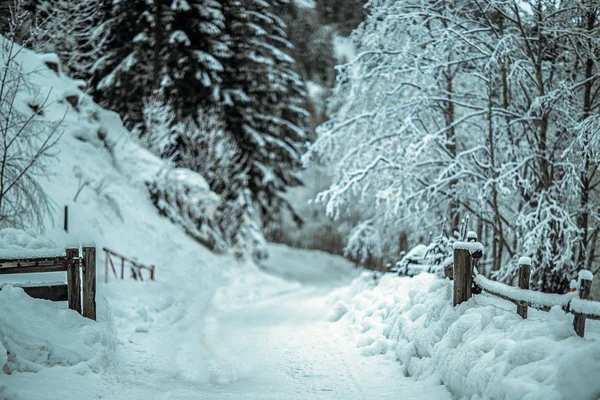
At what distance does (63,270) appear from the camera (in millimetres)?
5898

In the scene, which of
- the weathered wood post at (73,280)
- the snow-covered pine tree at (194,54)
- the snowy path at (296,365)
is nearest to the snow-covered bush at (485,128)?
the snowy path at (296,365)

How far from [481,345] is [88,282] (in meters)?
4.66

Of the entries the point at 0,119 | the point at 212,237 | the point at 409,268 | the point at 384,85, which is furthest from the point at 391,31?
the point at 212,237

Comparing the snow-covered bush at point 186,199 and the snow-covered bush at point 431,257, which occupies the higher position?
the snow-covered bush at point 186,199

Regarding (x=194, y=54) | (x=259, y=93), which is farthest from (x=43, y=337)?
(x=259, y=93)

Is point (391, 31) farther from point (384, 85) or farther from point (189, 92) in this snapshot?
point (189, 92)

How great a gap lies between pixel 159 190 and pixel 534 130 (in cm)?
1244

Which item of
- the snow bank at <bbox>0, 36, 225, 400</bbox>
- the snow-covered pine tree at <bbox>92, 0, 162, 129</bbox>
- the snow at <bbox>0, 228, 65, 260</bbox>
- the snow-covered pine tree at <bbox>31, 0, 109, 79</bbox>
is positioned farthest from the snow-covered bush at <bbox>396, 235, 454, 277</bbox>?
the snow-covered pine tree at <bbox>92, 0, 162, 129</bbox>

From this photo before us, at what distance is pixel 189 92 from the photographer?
69.5ft

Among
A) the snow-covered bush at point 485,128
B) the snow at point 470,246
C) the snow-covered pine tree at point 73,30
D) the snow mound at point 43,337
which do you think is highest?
the snow-covered pine tree at point 73,30

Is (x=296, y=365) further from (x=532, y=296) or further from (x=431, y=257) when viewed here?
(x=532, y=296)

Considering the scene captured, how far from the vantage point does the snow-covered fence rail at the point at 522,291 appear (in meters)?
4.12

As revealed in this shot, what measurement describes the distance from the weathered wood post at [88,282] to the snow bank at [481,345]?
396 centimetres

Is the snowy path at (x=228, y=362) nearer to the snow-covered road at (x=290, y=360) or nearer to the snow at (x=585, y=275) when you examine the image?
the snow-covered road at (x=290, y=360)
